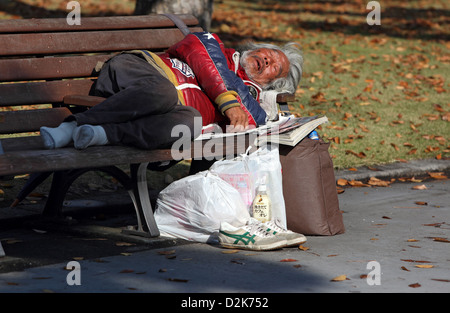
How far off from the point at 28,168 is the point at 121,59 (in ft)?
Result: 4.54

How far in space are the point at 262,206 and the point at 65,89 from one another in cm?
148

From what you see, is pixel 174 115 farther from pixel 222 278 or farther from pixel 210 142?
pixel 222 278

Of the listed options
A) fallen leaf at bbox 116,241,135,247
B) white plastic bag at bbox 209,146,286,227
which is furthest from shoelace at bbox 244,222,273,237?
fallen leaf at bbox 116,241,135,247

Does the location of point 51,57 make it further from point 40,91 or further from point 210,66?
point 210,66

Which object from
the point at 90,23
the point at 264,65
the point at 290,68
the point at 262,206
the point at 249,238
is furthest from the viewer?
the point at 290,68

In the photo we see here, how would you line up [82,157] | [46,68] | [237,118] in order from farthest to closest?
[46,68], [237,118], [82,157]

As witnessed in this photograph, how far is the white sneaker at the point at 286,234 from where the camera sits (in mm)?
4285

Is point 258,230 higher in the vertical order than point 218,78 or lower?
lower

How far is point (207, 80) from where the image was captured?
4973 millimetres

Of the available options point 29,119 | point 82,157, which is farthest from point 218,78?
point 82,157

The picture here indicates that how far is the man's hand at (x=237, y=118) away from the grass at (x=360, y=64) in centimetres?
193

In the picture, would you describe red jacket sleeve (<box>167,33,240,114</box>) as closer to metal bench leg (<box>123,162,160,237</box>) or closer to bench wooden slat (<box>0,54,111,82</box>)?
bench wooden slat (<box>0,54,111,82</box>)

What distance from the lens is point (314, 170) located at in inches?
187

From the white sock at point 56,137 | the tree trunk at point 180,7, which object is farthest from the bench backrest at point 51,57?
the tree trunk at point 180,7
